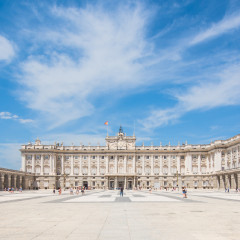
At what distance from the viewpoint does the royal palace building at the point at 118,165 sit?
111500 millimetres

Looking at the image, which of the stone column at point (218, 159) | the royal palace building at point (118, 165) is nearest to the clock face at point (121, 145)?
the royal palace building at point (118, 165)

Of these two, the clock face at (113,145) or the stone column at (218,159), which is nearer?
the stone column at (218,159)

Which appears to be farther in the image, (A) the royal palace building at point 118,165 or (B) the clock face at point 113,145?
(B) the clock face at point 113,145

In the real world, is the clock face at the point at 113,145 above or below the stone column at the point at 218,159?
above

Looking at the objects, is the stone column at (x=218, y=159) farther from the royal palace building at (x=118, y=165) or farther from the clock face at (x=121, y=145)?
the clock face at (x=121, y=145)

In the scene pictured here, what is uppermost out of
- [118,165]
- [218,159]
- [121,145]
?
[121,145]

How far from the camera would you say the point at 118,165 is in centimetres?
11600

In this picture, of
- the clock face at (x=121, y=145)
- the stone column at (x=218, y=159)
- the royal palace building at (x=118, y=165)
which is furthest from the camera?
the clock face at (x=121, y=145)

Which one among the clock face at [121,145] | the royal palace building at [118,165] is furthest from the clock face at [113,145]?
the clock face at [121,145]

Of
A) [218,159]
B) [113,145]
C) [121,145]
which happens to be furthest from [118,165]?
[218,159]

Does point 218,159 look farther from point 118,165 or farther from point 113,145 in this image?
point 113,145

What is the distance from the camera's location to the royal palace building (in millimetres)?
111500

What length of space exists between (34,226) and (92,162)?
102 meters

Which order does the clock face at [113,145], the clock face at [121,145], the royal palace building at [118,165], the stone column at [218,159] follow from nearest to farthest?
1. the stone column at [218,159]
2. the royal palace building at [118,165]
3. the clock face at [121,145]
4. the clock face at [113,145]
